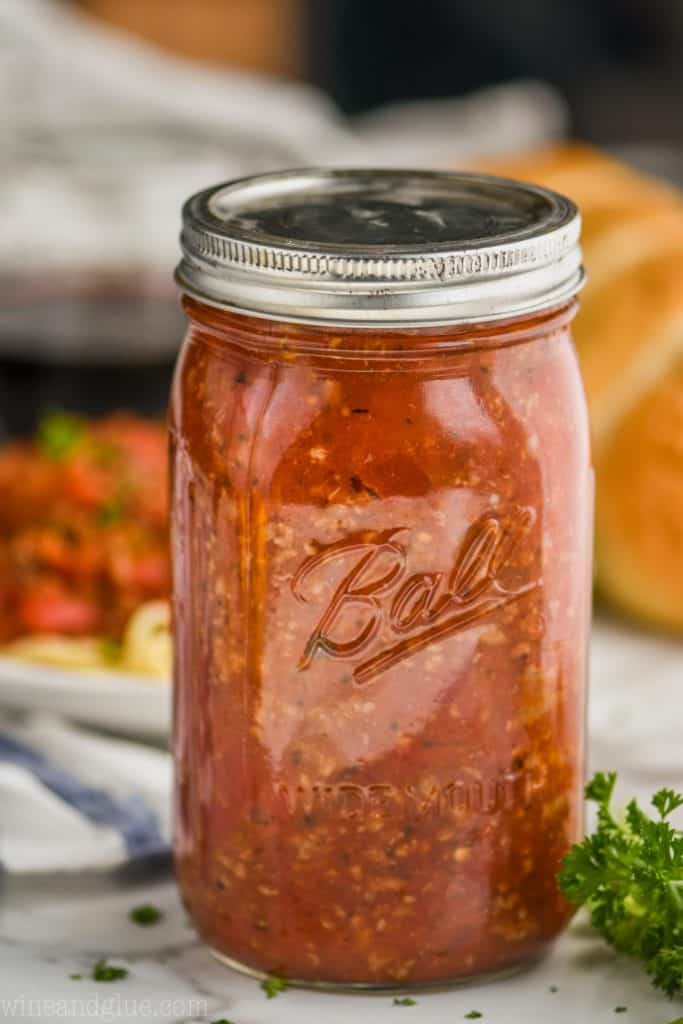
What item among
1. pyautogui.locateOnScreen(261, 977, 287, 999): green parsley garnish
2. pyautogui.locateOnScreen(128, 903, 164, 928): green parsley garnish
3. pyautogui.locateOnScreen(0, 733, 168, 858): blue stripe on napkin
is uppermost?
pyautogui.locateOnScreen(261, 977, 287, 999): green parsley garnish

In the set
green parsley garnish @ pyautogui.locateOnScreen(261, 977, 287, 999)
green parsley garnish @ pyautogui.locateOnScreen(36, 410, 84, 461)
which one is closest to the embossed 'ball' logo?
green parsley garnish @ pyautogui.locateOnScreen(261, 977, 287, 999)

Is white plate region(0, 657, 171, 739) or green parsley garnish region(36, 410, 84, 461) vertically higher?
green parsley garnish region(36, 410, 84, 461)

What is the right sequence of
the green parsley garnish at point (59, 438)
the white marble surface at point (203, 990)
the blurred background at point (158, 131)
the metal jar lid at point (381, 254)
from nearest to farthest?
the metal jar lid at point (381, 254)
the white marble surface at point (203, 990)
the green parsley garnish at point (59, 438)
the blurred background at point (158, 131)

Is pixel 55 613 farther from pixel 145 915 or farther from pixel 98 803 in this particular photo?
pixel 145 915

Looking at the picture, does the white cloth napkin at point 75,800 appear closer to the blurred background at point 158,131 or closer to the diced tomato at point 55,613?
the diced tomato at point 55,613

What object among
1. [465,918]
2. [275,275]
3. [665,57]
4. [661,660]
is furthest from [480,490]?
[665,57]

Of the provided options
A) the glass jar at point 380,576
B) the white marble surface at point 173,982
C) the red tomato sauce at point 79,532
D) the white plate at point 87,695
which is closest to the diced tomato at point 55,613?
the red tomato sauce at point 79,532

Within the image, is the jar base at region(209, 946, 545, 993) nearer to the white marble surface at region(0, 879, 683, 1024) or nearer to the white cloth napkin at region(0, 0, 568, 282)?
the white marble surface at region(0, 879, 683, 1024)

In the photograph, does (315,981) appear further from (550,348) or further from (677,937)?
(550,348)
